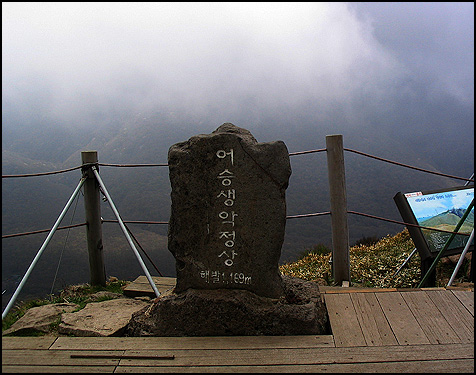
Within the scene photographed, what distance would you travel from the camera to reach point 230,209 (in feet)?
11.2

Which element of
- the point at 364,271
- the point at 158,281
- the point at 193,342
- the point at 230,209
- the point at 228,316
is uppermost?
the point at 230,209

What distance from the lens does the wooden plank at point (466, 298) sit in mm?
3430

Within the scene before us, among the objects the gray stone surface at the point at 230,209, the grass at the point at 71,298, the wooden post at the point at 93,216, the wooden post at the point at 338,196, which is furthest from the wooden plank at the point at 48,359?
the wooden post at the point at 338,196

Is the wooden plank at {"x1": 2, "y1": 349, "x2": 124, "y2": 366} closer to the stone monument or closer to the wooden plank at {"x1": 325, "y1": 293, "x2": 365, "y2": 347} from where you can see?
the stone monument

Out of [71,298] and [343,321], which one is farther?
[71,298]

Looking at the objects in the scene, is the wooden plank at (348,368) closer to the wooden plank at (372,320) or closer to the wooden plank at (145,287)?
the wooden plank at (372,320)

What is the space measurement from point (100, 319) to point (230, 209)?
1.32 metres

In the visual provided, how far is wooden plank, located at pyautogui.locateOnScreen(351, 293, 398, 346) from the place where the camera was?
304cm

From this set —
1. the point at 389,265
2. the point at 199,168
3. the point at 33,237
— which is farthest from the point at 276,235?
the point at 33,237

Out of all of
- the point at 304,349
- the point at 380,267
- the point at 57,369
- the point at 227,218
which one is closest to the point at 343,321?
the point at 304,349

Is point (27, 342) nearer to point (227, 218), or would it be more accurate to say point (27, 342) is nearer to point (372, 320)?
point (227, 218)

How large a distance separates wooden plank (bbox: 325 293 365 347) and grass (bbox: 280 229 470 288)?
4.95ft

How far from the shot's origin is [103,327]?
3381mm

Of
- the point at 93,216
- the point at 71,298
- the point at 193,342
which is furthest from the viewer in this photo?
the point at 93,216
